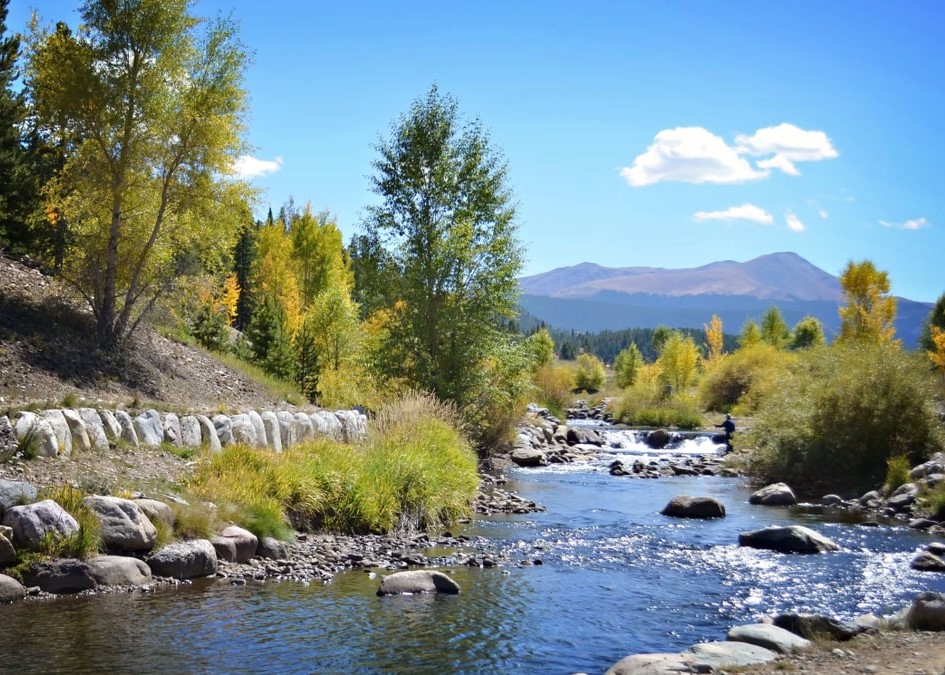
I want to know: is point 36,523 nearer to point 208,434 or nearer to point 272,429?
point 208,434

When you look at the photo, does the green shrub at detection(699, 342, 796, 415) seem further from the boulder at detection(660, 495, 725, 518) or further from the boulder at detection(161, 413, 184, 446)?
the boulder at detection(161, 413, 184, 446)

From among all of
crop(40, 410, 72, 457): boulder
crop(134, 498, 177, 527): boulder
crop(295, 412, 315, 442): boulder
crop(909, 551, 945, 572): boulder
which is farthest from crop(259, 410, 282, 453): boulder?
crop(909, 551, 945, 572): boulder

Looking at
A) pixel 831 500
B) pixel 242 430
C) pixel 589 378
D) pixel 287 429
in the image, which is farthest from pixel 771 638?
pixel 589 378

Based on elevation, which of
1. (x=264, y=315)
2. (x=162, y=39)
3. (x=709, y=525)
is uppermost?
(x=162, y=39)

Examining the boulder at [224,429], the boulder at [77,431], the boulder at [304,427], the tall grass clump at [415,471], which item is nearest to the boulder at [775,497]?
the tall grass clump at [415,471]

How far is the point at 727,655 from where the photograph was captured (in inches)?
309

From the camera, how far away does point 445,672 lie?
7852mm

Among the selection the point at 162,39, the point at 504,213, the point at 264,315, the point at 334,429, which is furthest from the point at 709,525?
the point at 264,315

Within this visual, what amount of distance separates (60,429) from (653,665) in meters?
8.84

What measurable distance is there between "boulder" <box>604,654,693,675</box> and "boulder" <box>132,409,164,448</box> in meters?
8.75

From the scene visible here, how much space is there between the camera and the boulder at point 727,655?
7.55 m

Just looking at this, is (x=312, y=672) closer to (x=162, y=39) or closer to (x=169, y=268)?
(x=169, y=268)

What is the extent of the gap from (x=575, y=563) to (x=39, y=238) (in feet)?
60.9

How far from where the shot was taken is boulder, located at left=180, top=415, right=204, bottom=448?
14.1m
